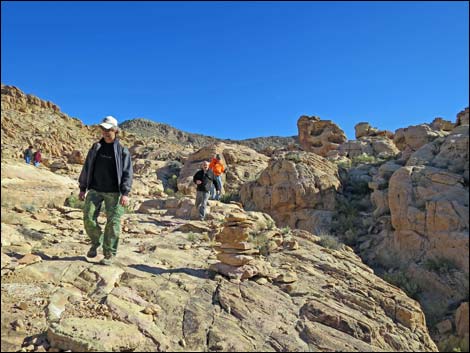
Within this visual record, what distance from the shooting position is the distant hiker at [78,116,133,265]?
550 centimetres

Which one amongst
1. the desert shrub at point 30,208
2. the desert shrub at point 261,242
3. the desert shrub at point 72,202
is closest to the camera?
the desert shrub at point 261,242

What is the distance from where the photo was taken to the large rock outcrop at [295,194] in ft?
49.4

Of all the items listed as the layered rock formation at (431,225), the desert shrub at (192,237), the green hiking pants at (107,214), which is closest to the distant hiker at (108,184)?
the green hiking pants at (107,214)

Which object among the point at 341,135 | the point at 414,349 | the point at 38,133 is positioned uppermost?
the point at 341,135

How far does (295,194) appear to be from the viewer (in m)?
15.3

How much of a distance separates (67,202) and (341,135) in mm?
29038

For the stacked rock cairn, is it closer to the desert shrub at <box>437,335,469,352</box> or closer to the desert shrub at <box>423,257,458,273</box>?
the desert shrub at <box>437,335,469,352</box>

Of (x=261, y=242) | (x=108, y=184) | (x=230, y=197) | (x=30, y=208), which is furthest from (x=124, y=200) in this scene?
(x=230, y=197)

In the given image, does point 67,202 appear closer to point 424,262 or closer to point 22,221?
point 22,221

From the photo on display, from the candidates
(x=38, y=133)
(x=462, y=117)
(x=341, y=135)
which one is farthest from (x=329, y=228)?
(x=38, y=133)

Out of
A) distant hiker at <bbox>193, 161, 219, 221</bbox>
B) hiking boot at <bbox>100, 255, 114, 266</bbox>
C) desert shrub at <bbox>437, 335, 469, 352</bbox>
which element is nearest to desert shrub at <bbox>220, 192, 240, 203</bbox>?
distant hiker at <bbox>193, 161, 219, 221</bbox>

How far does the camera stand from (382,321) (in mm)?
5582

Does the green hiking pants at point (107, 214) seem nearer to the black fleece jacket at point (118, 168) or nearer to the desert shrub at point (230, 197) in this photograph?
the black fleece jacket at point (118, 168)

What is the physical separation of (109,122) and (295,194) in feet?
35.6
